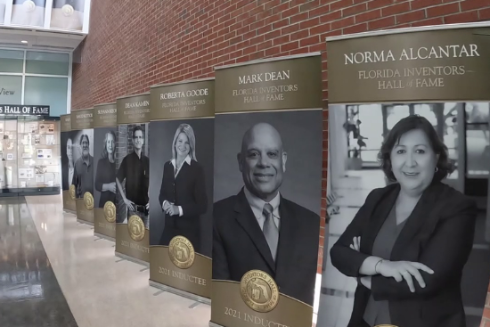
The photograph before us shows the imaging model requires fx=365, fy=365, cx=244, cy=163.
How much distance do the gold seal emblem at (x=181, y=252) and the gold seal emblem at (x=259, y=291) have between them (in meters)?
1.00

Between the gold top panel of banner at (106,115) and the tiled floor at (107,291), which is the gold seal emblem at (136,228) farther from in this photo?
the gold top panel of banner at (106,115)

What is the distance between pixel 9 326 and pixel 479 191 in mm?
3820

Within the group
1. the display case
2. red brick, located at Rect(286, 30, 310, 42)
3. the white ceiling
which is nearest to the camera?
red brick, located at Rect(286, 30, 310, 42)

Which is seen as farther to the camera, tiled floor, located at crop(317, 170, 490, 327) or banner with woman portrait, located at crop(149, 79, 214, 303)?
banner with woman portrait, located at crop(149, 79, 214, 303)

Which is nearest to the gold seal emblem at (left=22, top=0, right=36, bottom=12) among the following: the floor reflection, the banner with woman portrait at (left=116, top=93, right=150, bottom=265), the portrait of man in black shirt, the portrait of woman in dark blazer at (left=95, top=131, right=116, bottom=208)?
the floor reflection

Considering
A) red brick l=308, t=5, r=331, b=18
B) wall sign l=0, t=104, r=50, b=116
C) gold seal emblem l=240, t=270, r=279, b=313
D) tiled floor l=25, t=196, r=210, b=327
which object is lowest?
tiled floor l=25, t=196, r=210, b=327

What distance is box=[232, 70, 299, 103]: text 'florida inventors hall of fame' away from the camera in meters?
2.56

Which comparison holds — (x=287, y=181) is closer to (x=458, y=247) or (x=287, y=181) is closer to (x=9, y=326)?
(x=458, y=247)

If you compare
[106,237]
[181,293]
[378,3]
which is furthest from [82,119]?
[378,3]

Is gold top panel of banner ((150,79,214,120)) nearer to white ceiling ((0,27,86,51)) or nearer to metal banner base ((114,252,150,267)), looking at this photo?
metal banner base ((114,252,150,267))

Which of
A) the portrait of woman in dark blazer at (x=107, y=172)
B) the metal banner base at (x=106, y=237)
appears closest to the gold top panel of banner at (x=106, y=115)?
the portrait of woman in dark blazer at (x=107, y=172)

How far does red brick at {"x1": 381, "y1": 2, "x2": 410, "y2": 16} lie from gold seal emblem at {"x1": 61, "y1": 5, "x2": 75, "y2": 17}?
10.0 meters

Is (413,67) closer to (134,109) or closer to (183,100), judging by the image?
(183,100)

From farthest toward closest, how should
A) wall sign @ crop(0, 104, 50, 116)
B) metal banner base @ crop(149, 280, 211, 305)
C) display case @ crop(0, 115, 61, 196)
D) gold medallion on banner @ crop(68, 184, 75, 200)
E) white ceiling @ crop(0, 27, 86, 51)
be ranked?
1. wall sign @ crop(0, 104, 50, 116)
2. display case @ crop(0, 115, 61, 196)
3. white ceiling @ crop(0, 27, 86, 51)
4. gold medallion on banner @ crop(68, 184, 75, 200)
5. metal banner base @ crop(149, 280, 211, 305)
